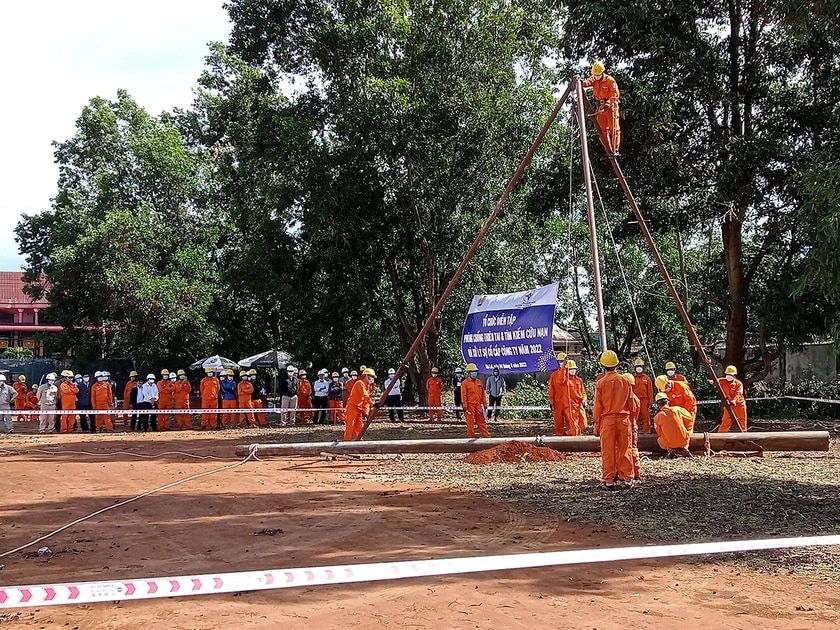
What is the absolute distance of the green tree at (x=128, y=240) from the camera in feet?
106

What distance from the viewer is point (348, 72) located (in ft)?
79.2

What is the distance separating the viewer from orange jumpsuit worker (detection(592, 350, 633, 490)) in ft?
34.0

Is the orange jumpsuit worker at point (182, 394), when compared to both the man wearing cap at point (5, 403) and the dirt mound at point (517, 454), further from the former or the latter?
the dirt mound at point (517, 454)

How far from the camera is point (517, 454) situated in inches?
530

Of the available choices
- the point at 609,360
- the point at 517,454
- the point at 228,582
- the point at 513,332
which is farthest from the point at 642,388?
the point at 228,582

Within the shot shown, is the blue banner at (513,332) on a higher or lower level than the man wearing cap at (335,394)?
higher

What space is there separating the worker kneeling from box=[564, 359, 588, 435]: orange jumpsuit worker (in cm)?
366

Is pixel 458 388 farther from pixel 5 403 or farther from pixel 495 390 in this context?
pixel 5 403

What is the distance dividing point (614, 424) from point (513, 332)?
6.57 m

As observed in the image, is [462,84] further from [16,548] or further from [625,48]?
Result: [16,548]

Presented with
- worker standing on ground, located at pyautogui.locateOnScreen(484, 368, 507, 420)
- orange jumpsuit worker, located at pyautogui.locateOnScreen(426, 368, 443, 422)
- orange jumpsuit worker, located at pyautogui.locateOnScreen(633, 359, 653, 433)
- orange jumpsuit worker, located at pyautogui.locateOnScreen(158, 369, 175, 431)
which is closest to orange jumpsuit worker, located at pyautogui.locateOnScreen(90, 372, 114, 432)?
orange jumpsuit worker, located at pyautogui.locateOnScreen(158, 369, 175, 431)

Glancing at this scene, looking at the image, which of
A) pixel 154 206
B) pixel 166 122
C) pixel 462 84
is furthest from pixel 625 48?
pixel 166 122

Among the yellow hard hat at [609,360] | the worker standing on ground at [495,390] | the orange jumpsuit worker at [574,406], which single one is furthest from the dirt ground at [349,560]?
the worker standing on ground at [495,390]

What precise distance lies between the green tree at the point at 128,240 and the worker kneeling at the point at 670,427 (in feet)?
80.5
